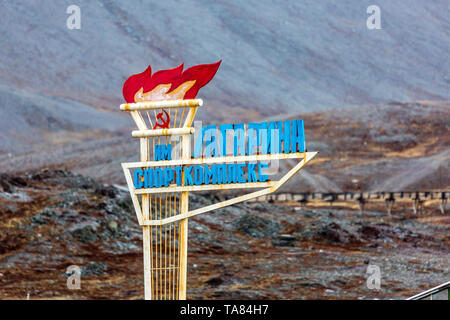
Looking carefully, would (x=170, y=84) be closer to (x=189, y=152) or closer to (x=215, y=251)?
(x=189, y=152)

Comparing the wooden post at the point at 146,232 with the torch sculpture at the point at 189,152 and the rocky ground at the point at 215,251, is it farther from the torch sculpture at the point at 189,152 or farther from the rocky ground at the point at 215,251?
the rocky ground at the point at 215,251

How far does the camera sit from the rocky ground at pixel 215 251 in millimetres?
31000

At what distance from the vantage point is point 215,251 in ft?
132

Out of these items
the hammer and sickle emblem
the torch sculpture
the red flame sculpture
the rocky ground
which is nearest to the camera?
the torch sculpture

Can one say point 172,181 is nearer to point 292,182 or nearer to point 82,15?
point 292,182

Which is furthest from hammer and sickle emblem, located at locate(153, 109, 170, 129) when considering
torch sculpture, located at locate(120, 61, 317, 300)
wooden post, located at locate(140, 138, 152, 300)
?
wooden post, located at locate(140, 138, 152, 300)

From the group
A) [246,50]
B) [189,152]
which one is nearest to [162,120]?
[189,152]

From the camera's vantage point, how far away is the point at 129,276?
33.2 meters

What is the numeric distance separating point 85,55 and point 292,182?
92.0 metres

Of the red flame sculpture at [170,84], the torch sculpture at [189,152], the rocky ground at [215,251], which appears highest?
the red flame sculpture at [170,84]

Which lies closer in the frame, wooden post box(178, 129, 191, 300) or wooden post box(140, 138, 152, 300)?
wooden post box(178, 129, 191, 300)

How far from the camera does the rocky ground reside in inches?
1220

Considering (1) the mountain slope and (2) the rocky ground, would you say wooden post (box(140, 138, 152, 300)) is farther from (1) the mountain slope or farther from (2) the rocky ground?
(1) the mountain slope

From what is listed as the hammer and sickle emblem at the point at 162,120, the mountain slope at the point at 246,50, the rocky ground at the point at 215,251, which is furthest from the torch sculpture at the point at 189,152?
the mountain slope at the point at 246,50
